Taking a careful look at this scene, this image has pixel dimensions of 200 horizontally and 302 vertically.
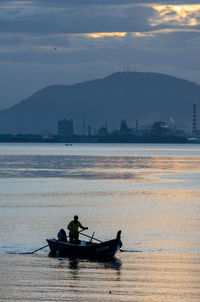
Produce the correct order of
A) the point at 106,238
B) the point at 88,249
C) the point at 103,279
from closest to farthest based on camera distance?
1. the point at 103,279
2. the point at 88,249
3. the point at 106,238

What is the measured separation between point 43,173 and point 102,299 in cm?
8981

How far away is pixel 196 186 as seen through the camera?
9481 centimetres

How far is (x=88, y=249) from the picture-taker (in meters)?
37.3

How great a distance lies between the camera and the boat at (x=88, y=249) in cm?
3706

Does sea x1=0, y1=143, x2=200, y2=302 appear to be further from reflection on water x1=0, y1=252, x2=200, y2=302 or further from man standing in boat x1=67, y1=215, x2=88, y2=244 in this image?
man standing in boat x1=67, y1=215, x2=88, y2=244

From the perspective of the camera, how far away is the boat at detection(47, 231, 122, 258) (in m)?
37.1

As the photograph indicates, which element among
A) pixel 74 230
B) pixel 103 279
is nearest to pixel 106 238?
pixel 74 230

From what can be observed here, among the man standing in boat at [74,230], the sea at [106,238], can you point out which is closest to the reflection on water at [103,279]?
the sea at [106,238]

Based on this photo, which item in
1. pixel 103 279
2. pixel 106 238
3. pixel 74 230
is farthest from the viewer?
pixel 106 238

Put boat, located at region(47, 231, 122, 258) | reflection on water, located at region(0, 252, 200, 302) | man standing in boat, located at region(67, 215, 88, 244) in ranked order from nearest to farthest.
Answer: reflection on water, located at region(0, 252, 200, 302) < boat, located at region(47, 231, 122, 258) < man standing in boat, located at region(67, 215, 88, 244)

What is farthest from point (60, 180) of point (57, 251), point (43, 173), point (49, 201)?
→ point (57, 251)

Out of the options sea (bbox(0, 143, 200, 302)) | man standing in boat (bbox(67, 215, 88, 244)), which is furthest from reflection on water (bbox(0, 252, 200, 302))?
man standing in boat (bbox(67, 215, 88, 244))

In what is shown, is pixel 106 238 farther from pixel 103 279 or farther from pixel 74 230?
pixel 103 279

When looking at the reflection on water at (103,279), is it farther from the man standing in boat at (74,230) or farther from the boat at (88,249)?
the man standing in boat at (74,230)
